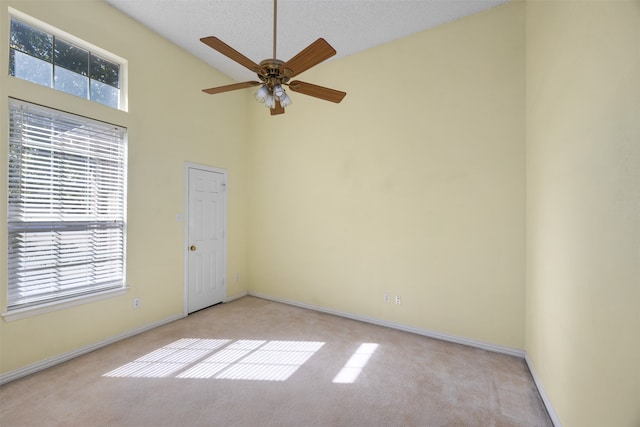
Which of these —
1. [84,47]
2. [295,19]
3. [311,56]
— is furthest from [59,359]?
[295,19]

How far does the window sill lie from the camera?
2336mm

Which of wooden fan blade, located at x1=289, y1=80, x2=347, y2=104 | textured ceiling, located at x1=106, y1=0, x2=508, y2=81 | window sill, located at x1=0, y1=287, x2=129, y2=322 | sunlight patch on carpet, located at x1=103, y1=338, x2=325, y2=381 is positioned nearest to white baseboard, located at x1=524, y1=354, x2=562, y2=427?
sunlight patch on carpet, located at x1=103, y1=338, x2=325, y2=381

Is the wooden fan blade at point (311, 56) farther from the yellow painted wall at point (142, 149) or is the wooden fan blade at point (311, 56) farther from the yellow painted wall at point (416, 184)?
the yellow painted wall at point (142, 149)

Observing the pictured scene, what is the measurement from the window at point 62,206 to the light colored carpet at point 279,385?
77 centimetres

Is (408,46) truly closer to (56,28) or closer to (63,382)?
(56,28)

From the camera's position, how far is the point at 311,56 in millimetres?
1753

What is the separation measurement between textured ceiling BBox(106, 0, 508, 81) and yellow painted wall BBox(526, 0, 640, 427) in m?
1.06

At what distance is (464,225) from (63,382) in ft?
13.1

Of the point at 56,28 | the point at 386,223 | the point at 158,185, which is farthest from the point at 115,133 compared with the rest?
the point at 386,223

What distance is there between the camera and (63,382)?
2324 mm

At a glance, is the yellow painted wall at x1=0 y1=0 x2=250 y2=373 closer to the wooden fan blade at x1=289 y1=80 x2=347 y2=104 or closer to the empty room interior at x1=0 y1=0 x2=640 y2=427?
the empty room interior at x1=0 y1=0 x2=640 y2=427

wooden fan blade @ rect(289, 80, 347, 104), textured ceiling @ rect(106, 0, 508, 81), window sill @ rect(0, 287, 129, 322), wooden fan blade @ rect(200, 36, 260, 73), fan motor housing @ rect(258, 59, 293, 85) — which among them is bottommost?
window sill @ rect(0, 287, 129, 322)

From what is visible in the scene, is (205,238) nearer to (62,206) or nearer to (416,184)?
(62,206)

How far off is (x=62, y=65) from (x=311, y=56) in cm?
264
